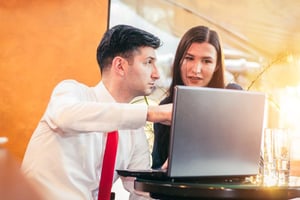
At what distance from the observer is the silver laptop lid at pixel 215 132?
120 cm

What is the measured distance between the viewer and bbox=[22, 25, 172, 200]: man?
4.77ft

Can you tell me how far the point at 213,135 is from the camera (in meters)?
1.27

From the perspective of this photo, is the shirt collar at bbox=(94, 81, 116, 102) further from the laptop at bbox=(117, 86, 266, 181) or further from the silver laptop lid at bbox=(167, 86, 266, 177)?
the silver laptop lid at bbox=(167, 86, 266, 177)

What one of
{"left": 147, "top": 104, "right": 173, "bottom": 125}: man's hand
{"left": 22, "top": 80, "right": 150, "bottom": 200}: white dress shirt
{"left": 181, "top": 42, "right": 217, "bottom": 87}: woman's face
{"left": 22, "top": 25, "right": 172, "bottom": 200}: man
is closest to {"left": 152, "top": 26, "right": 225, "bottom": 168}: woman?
{"left": 181, "top": 42, "right": 217, "bottom": 87}: woman's face

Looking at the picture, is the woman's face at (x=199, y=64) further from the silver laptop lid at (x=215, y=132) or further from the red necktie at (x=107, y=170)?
the silver laptop lid at (x=215, y=132)

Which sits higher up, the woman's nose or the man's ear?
the woman's nose

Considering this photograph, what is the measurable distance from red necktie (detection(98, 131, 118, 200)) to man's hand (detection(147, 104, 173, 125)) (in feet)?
1.15

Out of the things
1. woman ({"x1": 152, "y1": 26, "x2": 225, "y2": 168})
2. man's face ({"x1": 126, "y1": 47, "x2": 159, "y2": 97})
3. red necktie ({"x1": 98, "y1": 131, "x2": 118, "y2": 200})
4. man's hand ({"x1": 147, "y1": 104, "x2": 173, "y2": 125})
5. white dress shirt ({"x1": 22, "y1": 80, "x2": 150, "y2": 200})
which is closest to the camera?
man's hand ({"x1": 147, "y1": 104, "x2": 173, "y2": 125})

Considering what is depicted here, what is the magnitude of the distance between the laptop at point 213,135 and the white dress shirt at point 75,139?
0.62 ft

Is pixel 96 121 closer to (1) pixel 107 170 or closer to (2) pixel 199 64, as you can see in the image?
(1) pixel 107 170

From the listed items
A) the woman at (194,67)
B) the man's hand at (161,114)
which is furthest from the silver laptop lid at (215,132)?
the woman at (194,67)

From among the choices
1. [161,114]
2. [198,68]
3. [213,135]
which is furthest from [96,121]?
[198,68]

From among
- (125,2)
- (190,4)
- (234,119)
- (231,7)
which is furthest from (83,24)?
(234,119)

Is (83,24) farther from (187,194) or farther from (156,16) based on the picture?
(187,194)
